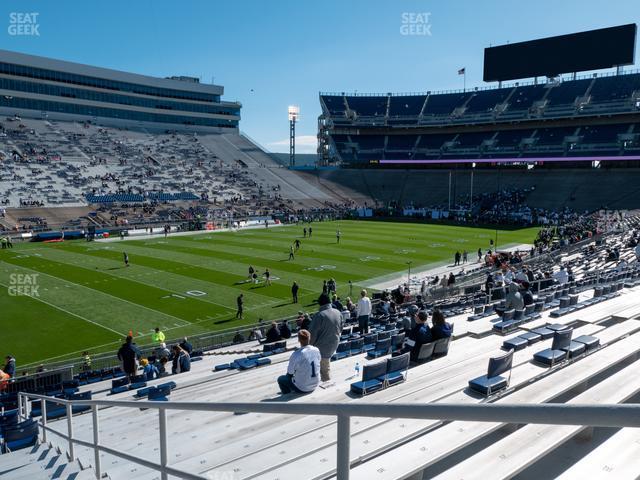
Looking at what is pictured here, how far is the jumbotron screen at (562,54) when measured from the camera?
2702 inches

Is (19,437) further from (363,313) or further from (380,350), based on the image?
(363,313)

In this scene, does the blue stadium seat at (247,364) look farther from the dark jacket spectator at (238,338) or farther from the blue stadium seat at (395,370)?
the dark jacket spectator at (238,338)

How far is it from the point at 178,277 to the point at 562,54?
69.2m

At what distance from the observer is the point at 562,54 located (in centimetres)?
7362

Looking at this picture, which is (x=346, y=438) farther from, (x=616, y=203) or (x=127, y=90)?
(x=127, y=90)

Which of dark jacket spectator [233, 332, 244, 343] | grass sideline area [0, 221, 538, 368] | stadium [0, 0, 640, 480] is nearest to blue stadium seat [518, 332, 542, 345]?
stadium [0, 0, 640, 480]

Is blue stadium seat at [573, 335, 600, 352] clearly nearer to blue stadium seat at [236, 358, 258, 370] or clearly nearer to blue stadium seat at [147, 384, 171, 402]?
blue stadium seat at [236, 358, 258, 370]

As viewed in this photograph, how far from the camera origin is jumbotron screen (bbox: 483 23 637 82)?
225ft

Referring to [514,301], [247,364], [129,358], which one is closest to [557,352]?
[514,301]

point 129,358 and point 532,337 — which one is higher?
point 532,337

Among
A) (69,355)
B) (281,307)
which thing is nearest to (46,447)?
(69,355)

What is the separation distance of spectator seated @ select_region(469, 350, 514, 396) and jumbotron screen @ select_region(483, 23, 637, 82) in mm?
78912

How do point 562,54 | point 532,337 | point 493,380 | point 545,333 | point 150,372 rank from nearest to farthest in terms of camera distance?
point 493,380 < point 532,337 < point 545,333 < point 150,372 < point 562,54

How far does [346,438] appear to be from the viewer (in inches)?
88.4
